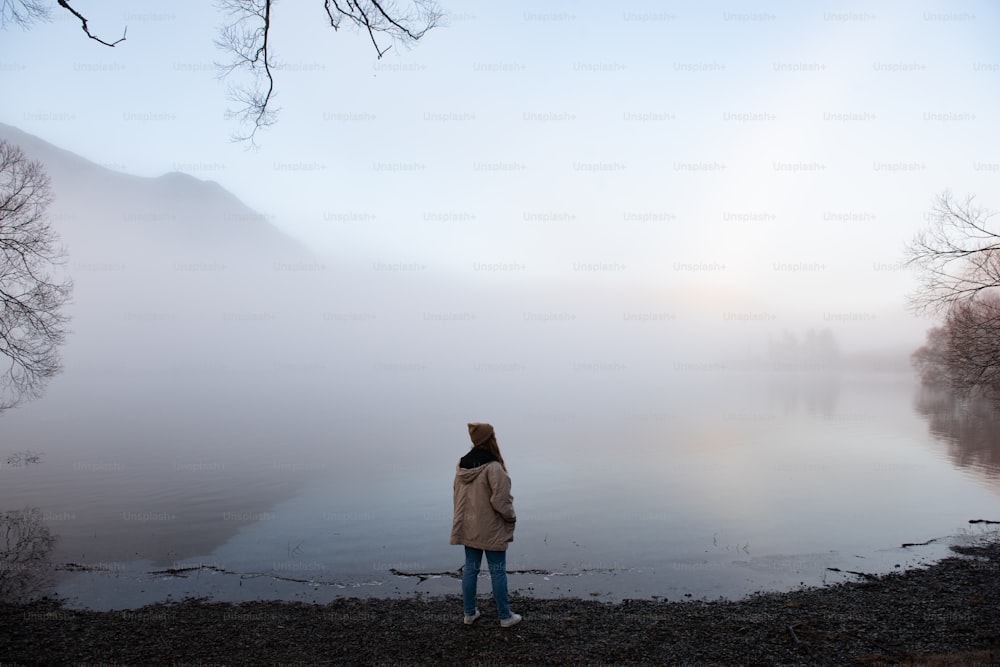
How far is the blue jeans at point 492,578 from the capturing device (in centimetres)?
729

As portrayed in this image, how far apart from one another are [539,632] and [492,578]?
1013 millimetres

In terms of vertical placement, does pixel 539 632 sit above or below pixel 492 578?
below

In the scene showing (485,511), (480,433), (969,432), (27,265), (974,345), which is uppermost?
(27,265)

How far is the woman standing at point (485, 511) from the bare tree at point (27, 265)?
16942 millimetres

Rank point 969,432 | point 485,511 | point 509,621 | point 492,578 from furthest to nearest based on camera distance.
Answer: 1. point 969,432
2. point 509,621
3. point 492,578
4. point 485,511

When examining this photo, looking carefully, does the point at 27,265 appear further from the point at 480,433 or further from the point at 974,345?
the point at 974,345

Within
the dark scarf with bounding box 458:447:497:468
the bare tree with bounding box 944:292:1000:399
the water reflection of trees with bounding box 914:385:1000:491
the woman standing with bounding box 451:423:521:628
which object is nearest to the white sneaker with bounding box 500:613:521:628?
the woman standing with bounding box 451:423:521:628

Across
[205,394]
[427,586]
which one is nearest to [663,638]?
[427,586]

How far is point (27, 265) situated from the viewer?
16938 millimetres

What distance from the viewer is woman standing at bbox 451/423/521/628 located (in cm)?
715

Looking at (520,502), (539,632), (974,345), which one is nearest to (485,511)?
(539,632)

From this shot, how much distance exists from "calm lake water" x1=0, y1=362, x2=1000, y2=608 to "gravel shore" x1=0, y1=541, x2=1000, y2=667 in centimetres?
157

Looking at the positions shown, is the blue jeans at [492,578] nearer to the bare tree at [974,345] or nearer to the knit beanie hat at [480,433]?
the knit beanie hat at [480,433]

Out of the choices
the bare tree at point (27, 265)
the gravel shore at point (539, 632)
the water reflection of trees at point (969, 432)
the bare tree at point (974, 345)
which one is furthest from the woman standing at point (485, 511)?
the water reflection of trees at point (969, 432)
